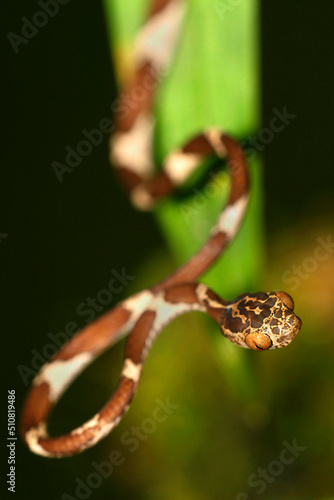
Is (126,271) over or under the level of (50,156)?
under

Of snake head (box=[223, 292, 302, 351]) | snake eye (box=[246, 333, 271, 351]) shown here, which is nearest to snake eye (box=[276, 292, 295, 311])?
snake head (box=[223, 292, 302, 351])

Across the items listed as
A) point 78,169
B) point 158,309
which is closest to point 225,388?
point 158,309

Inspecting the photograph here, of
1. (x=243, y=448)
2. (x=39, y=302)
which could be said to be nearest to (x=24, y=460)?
(x=39, y=302)

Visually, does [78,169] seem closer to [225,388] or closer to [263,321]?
[225,388]

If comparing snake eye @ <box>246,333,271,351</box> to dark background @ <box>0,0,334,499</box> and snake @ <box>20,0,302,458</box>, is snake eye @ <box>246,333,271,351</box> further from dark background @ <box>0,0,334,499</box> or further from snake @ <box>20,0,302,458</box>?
dark background @ <box>0,0,334,499</box>

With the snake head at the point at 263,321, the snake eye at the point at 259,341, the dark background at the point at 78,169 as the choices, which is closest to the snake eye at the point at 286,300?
the snake head at the point at 263,321

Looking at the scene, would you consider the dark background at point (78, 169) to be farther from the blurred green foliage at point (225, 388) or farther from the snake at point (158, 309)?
the snake at point (158, 309)

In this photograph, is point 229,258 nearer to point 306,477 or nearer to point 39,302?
point 306,477

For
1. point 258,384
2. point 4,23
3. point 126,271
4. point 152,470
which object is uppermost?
point 4,23
